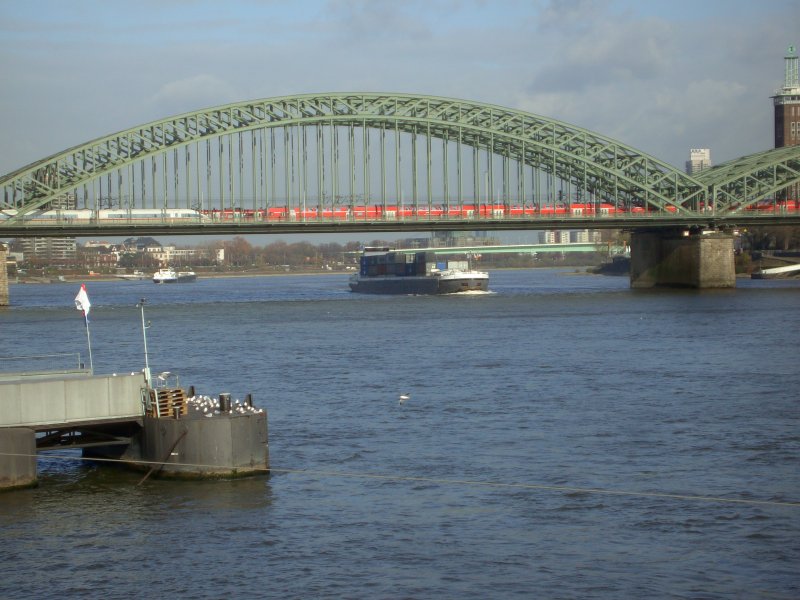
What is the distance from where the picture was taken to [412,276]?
147 meters

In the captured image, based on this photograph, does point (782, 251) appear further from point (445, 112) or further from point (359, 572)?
point (359, 572)

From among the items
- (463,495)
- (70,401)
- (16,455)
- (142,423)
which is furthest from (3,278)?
(463,495)

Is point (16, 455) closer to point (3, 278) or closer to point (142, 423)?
point (142, 423)

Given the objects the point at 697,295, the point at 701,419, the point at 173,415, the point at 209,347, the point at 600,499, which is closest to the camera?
the point at 600,499

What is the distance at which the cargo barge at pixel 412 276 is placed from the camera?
135500 millimetres

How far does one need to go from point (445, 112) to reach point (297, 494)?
9021 cm

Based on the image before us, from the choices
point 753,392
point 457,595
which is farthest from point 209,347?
point 457,595

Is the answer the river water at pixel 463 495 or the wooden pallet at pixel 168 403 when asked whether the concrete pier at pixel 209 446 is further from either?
the river water at pixel 463 495

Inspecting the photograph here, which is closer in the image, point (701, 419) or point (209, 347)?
point (701, 419)

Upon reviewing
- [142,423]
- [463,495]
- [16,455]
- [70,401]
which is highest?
[70,401]

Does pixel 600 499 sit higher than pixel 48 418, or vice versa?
pixel 48 418

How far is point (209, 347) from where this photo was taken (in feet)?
216

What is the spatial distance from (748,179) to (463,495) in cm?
10282

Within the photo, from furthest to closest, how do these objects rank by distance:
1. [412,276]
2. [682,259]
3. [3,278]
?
[412,276] < [682,259] < [3,278]
